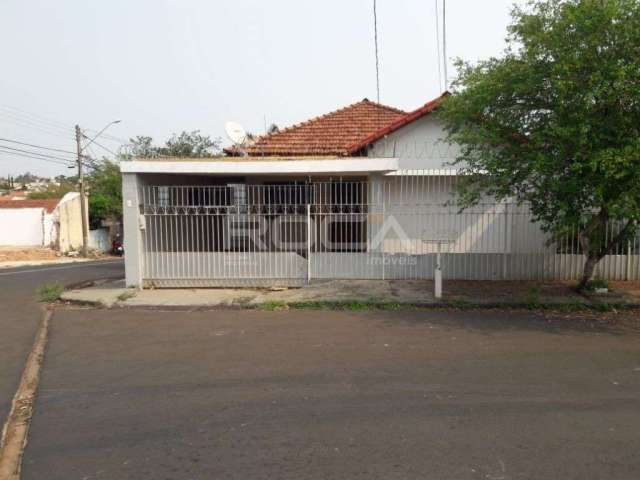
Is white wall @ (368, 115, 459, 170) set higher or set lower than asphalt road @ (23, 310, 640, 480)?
higher

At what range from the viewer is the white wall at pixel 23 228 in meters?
30.0

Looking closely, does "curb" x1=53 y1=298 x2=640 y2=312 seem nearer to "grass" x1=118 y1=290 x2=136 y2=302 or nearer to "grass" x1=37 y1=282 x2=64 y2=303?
"grass" x1=118 y1=290 x2=136 y2=302

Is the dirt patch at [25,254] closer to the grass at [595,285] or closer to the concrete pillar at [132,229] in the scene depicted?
the concrete pillar at [132,229]

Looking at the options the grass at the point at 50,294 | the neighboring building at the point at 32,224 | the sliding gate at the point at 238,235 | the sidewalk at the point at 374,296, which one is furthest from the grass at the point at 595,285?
the neighboring building at the point at 32,224

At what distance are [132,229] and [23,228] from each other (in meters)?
23.7

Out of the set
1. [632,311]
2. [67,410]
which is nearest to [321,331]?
[67,410]

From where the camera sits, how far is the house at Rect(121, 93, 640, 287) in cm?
1076

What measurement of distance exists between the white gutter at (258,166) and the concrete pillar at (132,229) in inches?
12.5

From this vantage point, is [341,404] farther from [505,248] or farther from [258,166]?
[505,248]

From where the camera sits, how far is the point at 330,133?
49.3 ft

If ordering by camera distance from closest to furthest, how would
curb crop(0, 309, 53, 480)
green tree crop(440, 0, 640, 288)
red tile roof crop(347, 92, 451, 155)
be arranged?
curb crop(0, 309, 53, 480) < green tree crop(440, 0, 640, 288) < red tile roof crop(347, 92, 451, 155)

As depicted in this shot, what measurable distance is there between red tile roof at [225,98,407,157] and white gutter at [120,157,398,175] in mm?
2722

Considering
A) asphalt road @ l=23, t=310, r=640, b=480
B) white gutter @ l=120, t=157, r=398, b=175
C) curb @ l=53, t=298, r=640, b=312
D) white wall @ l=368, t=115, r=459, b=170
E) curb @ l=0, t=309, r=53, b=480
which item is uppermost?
white wall @ l=368, t=115, r=459, b=170

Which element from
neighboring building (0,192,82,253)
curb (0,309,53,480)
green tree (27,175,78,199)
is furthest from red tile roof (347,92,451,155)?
green tree (27,175,78,199)
